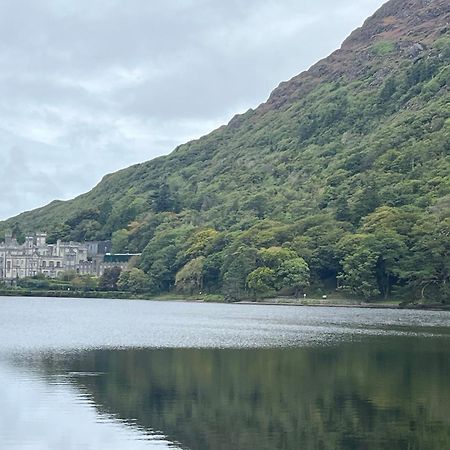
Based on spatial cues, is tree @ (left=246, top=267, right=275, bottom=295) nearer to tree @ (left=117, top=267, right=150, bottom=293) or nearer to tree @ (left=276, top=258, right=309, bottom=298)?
tree @ (left=276, top=258, right=309, bottom=298)

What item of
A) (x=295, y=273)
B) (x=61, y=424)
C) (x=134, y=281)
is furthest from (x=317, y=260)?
(x=61, y=424)

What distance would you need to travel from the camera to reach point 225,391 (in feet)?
129

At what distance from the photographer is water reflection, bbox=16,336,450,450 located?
1172 inches

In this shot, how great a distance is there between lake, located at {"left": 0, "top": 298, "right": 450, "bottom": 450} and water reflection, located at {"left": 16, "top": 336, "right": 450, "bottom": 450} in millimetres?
55

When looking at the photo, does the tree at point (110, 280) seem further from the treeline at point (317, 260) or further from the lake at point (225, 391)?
the lake at point (225, 391)

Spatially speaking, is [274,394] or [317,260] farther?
[317,260]

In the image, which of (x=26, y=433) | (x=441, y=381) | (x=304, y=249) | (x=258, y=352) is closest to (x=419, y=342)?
(x=258, y=352)

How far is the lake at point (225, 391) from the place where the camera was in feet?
96.6

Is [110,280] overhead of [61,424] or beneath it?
overhead

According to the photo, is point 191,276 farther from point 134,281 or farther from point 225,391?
point 225,391

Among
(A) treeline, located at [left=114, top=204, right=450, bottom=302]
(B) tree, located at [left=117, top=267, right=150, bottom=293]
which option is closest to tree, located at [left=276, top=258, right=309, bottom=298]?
(A) treeline, located at [left=114, top=204, right=450, bottom=302]

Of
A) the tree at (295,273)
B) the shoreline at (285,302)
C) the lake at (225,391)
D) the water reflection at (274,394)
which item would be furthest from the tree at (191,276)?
the water reflection at (274,394)

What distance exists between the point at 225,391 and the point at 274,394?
88.6 inches

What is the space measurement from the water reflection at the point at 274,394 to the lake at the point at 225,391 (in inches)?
2.2
